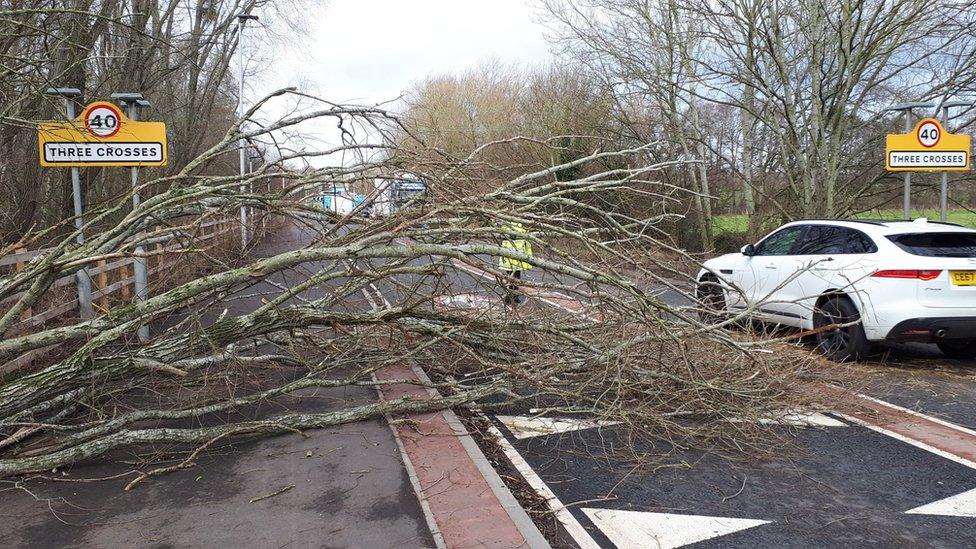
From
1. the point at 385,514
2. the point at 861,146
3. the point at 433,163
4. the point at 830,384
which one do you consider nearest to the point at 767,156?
the point at 861,146

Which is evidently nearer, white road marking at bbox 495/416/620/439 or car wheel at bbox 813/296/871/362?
white road marking at bbox 495/416/620/439

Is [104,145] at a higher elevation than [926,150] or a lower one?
lower

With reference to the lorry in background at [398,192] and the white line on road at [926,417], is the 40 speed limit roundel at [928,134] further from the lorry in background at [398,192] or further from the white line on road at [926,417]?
the lorry in background at [398,192]

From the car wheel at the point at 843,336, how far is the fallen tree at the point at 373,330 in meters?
1.50

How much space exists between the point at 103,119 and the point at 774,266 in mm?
8529

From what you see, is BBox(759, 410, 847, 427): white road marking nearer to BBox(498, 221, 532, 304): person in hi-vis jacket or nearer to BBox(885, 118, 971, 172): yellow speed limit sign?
BBox(498, 221, 532, 304): person in hi-vis jacket

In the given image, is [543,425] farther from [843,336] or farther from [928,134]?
[928,134]

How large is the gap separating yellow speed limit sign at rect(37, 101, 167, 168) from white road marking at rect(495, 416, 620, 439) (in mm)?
5877

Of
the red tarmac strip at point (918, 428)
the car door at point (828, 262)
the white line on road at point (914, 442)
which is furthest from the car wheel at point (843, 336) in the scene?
the white line on road at point (914, 442)

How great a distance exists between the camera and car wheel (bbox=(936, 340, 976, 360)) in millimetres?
7773

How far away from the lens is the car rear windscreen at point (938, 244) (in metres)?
7.07

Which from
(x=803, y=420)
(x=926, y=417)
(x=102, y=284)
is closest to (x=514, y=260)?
(x=803, y=420)

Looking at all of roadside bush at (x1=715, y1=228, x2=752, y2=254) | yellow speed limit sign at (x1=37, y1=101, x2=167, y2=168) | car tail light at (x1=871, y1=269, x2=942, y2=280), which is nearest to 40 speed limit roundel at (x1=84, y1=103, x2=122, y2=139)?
yellow speed limit sign at (x1=37, y1=101, x2=167, y2=168)

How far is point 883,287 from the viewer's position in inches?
277
